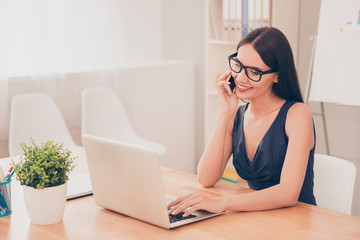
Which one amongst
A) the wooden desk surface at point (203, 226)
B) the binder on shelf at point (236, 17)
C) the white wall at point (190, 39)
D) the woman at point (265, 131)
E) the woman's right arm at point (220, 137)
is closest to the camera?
the wooden desk surface at point (203, 226)

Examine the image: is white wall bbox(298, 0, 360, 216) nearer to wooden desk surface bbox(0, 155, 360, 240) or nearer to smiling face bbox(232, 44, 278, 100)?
smiling face bbox(232, 44, 278, 100)

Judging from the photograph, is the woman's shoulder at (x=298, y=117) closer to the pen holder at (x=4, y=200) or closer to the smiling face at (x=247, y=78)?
the smiling face at (x=247, y=78)

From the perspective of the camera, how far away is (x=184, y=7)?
14.9 ft

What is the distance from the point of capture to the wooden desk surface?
4.83ft

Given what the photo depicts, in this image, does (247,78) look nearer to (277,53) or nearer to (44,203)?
(277,53)

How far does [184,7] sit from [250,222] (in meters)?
3.24

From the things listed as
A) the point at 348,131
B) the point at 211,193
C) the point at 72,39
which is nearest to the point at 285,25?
the point at 348,131

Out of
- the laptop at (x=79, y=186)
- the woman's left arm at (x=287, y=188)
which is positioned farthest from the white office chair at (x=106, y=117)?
the woman's left arm at (x=287, y=188)

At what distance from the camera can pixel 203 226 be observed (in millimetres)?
1538

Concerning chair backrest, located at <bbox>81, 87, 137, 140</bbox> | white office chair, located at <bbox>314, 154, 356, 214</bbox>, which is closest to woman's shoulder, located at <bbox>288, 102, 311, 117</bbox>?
white office chair, located at <bbox>314, 154, 356, 214</bbox>

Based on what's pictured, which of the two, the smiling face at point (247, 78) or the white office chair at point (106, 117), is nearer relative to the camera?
the smiling face at point (247, 78)

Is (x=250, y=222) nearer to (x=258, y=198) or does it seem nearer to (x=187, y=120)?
(x=258, y=198)

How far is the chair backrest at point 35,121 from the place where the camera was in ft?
10.9

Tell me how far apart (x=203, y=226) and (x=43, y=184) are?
1.57 ft
